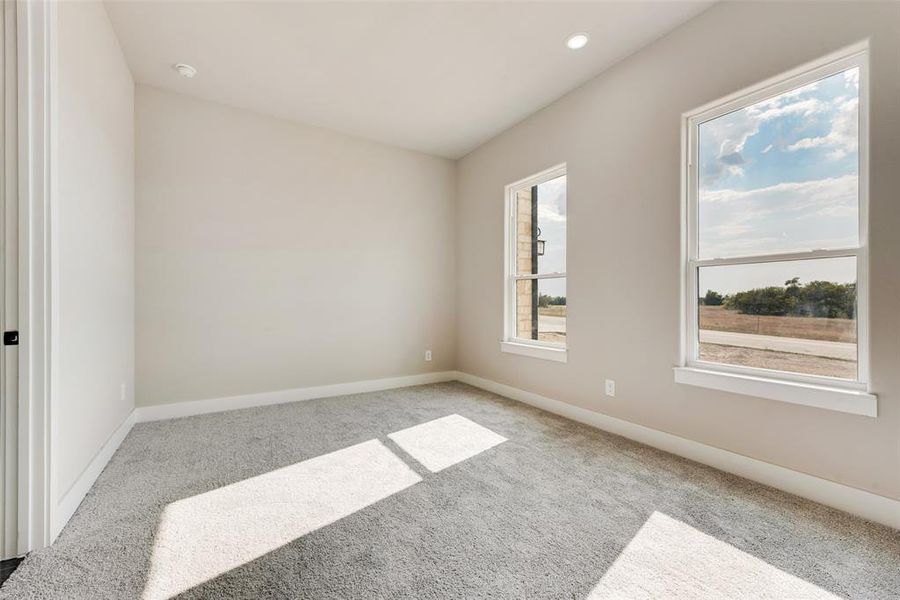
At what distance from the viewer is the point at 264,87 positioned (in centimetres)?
314

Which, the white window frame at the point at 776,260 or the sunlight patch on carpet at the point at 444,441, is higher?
the white window frame at the point at 776,260

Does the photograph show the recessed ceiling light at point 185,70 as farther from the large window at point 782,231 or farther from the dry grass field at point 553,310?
the large window at point 782,231

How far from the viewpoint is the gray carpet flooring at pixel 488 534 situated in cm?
134

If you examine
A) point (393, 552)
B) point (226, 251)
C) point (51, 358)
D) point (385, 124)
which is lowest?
point (393, 552)

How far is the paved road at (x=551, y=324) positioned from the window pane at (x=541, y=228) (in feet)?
1.45

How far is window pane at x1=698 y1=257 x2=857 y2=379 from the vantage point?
1861mm

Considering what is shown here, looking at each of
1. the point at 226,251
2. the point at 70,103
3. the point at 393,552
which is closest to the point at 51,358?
the point at 70,103

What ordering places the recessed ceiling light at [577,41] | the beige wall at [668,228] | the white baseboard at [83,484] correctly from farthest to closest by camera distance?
1. the recessed ceiling light at [577,41]
2. the beige wall at [668,228]
3. the white baseboard at [83,484]

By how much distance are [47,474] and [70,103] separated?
170 centimetres

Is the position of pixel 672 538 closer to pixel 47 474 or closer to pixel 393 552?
pixel 393 552

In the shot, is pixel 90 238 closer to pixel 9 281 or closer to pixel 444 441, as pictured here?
pixel 9 281

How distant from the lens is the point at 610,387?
9.42ft

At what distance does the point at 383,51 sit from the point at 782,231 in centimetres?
278

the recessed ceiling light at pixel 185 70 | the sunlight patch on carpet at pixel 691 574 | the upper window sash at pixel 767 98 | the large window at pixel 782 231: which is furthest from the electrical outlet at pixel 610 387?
the recessed ceiling light at pixel 185 70
